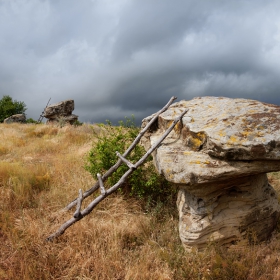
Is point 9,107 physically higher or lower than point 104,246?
higher

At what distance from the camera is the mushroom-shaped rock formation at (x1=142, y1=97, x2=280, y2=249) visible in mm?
3938

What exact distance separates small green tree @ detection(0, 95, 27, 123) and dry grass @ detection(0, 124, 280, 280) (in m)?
30.3

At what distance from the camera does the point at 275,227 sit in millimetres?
5375

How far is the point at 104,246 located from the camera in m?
4.52

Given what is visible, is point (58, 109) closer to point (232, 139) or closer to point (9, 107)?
point (9, 107)

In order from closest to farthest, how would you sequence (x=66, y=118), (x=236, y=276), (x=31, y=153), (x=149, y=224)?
(x=236, y=276)
(x=149, y=224)
(x=31, y=153)
(x=66, y=118)

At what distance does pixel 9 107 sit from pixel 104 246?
111 ft

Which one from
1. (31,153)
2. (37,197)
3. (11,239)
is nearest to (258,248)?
(11,239)

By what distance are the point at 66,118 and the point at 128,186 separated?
60.3 feet

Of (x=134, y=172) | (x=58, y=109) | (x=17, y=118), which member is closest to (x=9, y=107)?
(x=17, y=118)

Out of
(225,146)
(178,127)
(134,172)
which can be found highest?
(178,127)

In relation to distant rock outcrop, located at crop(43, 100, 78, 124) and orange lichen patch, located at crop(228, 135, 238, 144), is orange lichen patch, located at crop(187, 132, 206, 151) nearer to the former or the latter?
orange lichen patch, located at crop(228, 135, 238, 144)

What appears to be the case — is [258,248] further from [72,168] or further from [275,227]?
[72,168]

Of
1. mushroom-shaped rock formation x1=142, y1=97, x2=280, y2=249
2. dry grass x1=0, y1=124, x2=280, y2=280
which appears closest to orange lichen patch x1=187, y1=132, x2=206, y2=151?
mushroom-shaped rock formation x1=142, y1=97, x2=280, y2=249
